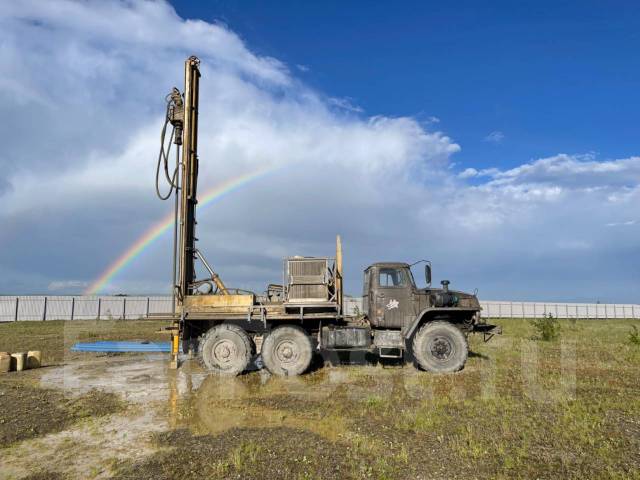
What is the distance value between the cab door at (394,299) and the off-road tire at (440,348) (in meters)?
0.65

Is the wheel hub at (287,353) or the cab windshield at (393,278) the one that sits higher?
the cab windshield at (393,278)

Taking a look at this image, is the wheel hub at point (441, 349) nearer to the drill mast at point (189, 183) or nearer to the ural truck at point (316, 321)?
the ural truck at point (316, 321)

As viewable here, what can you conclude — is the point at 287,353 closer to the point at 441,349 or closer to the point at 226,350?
the point at 226,350

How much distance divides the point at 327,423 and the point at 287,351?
488 cm

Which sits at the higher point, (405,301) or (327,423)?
(405,301)

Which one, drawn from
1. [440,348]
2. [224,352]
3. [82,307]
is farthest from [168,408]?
[82,307]

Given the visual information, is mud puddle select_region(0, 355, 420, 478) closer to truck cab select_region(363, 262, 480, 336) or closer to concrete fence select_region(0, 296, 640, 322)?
truck cab select_region(363, 262, 480, 336)

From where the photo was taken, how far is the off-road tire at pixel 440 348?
39.0 ft

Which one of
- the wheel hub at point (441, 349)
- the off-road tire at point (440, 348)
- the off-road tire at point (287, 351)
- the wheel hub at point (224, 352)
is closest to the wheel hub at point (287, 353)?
the off-road tire at point (287, 351)

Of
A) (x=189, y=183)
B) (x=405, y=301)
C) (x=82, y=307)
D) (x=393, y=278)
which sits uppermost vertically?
(x=189, y=183)

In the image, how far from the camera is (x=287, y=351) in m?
12.1

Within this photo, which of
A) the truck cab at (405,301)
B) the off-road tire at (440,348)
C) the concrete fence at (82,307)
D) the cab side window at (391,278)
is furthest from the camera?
the concrete fence at (82,307)

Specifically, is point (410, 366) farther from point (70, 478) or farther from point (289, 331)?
point (70, 478)

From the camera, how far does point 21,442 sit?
6520 mm
